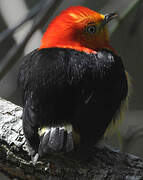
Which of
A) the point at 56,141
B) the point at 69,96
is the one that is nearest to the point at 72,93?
the point at 69,96

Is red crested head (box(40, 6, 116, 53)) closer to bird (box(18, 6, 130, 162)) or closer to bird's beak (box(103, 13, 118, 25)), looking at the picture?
bird's beak (box(103, 13, 118, 25))

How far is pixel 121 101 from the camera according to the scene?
4.57 meters

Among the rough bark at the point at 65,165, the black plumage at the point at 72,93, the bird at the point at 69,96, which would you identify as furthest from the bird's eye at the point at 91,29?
the rough bark at the point at 65,165

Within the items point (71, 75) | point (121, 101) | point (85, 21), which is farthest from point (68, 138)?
A: point (85, 21)

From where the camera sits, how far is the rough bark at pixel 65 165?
3.93 metres

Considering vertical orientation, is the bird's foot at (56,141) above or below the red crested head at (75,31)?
below

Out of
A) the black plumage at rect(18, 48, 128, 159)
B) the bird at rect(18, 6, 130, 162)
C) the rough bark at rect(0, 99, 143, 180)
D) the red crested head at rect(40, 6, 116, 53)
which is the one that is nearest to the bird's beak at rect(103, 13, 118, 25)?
the red crested head at rect(40, 6, 116, 53)

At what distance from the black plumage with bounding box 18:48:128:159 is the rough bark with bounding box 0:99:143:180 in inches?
5.4

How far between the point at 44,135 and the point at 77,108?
1.26 ft

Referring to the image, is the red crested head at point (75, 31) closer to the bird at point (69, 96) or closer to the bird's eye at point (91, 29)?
the bird's eye at point (91, 29)

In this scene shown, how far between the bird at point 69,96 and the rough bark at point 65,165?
0.37ft

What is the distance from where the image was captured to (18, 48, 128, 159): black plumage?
159 inches

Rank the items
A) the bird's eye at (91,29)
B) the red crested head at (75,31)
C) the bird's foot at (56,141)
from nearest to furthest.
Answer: the bird's foot at (56,141)
the red crested head at (75,31)
the bird's eye at (91,29)

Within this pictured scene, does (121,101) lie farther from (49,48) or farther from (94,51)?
(49,48)
